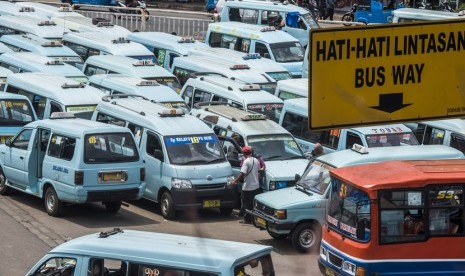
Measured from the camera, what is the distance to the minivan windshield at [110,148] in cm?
1709

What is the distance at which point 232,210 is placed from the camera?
1884 cm

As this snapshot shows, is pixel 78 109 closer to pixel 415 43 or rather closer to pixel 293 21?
pixel 293 21

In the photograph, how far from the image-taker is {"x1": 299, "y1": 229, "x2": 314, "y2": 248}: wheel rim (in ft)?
53.2

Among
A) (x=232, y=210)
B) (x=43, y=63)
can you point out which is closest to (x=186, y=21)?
(x=43, y=63)

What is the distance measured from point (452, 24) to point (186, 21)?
3084cm

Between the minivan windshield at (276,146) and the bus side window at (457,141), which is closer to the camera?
the minivan windshield at (276,146)

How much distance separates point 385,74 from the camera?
551 cm

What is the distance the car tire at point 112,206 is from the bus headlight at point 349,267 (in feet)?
18.9

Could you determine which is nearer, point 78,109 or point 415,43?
point 415,43

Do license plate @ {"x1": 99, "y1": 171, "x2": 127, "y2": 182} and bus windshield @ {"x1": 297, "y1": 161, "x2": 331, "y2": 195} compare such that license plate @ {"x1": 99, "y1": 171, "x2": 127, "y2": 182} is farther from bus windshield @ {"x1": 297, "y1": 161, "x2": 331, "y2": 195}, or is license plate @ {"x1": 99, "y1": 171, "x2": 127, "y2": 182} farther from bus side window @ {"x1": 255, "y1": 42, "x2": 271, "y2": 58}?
bus side window @ {"x1": 255, "y1": 42, "x2": 271, "y2": 58}

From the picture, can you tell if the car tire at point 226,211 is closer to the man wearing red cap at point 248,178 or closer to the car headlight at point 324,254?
the man wearing red cap at point 248,178

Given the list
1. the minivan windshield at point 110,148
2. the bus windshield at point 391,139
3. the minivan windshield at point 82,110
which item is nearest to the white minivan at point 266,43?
the minivan windshield at point 82,110

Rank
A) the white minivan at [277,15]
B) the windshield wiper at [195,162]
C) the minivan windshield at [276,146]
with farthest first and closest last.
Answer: the white minivan at [277,15], the minivan windshield at [276,146], the windshield wiper at [195,162]

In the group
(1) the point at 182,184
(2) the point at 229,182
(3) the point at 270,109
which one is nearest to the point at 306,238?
(2) the point at 229,182
